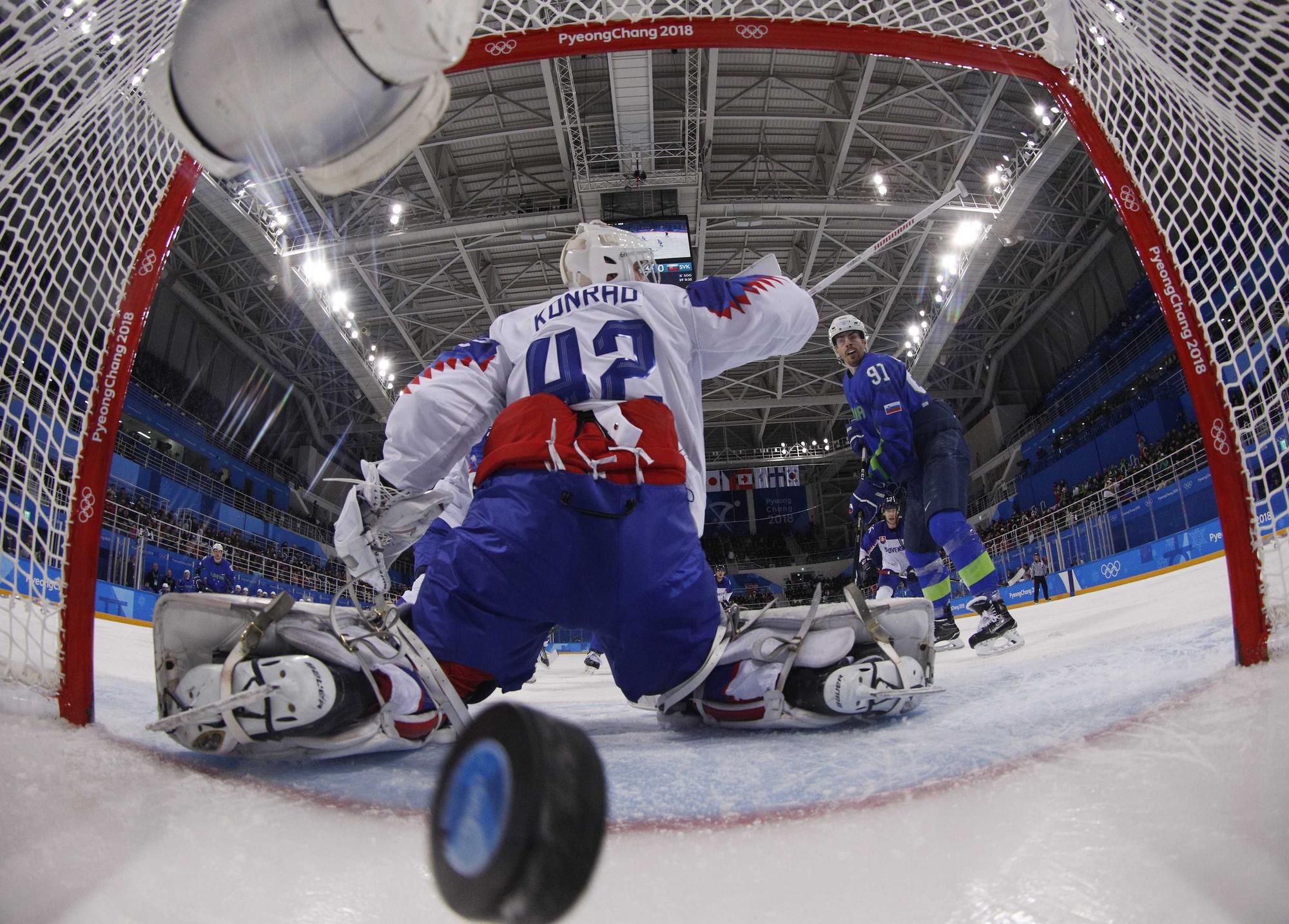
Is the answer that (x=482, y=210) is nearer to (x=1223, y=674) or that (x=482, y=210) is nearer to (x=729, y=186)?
(x=729, y=186)

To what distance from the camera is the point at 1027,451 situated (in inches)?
666

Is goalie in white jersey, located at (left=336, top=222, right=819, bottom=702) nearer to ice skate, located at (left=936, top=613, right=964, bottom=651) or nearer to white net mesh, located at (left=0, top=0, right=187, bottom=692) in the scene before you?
white net mesh, located at (left=0, top=0, right=187, bottom=692)

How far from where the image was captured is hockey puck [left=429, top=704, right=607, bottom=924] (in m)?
0.37

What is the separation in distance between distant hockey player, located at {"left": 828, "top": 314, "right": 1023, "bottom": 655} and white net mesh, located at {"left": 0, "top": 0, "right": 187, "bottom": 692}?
2.49m

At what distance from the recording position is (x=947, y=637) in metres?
3.21

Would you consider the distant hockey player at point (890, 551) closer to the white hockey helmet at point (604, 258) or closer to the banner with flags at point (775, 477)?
the white hockey helmet at point (604, 258)

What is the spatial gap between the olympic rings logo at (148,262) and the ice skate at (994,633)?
2.55 meters

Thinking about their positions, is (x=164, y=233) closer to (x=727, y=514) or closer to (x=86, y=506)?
(x=86, y=506)

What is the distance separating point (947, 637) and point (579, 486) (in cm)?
257

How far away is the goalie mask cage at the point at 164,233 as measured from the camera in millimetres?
1206

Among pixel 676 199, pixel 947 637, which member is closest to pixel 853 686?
pixel 947 637

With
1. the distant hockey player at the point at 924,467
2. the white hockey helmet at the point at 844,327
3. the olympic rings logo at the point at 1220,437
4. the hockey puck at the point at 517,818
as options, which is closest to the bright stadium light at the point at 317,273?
the white hockey helmet at the point at 844,327

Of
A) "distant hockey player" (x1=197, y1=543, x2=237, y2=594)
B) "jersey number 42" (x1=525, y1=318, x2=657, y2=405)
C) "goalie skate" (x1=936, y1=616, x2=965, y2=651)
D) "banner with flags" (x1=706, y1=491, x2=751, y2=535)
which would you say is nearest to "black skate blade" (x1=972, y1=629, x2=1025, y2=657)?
"goalie skate" (x1=936, y1=616, x2=965, y2=651)

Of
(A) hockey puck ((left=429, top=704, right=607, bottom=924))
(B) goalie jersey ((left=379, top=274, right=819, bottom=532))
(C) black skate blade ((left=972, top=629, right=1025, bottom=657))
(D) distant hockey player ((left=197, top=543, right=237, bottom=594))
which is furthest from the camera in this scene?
(D) distant hockey player ((left=197, top=543, right=237, bottom=594))
